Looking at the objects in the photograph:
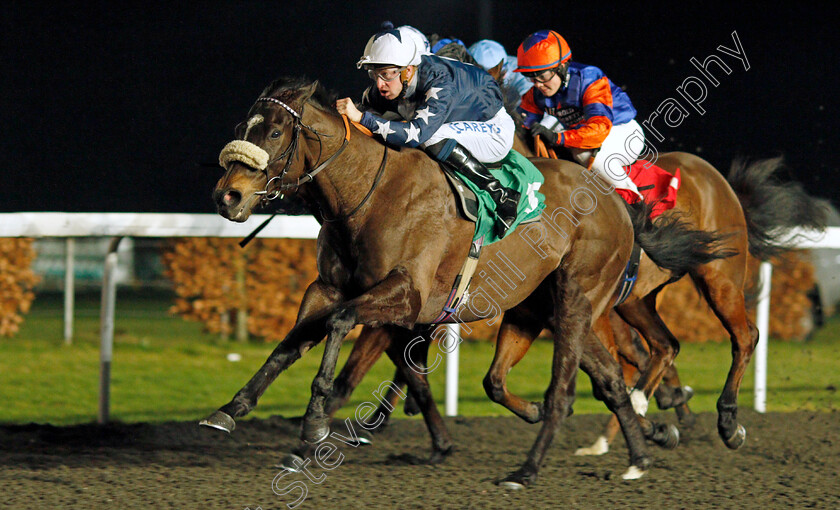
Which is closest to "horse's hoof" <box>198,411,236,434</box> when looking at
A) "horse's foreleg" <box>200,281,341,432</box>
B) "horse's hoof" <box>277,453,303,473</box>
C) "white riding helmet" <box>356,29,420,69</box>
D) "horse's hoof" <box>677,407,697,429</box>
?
"horse's foreleg" <box>200,281,341,432</box>

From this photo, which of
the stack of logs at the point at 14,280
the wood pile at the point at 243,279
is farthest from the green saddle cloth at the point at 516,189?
the stack of logs at the point at 14,280

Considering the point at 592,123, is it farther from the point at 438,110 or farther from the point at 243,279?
the point at 243,279

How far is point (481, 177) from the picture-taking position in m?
3.22

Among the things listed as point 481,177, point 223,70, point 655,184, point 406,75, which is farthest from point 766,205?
point 223,70

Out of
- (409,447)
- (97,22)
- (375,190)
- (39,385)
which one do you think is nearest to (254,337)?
(39,385)

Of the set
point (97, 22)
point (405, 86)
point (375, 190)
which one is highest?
point (97, 22)

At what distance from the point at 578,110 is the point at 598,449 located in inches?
64.6

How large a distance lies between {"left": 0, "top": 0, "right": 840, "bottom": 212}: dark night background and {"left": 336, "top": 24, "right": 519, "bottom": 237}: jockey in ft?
17.1

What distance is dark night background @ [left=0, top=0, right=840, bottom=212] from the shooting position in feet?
27.8

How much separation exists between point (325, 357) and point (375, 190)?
64cm

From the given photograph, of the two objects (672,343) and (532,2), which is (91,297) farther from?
(532,2)

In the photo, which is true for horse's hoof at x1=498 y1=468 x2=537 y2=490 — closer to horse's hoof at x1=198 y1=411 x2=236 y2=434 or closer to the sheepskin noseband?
horse's hoof at x1=198 y1=411 x2=236 y2=434

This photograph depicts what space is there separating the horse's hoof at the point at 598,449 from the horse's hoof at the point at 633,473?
504 mm

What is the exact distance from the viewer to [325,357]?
2.68 meters
